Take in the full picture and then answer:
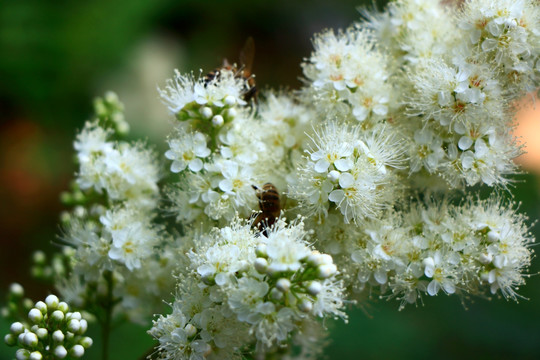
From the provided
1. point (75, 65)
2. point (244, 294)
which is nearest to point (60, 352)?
point (244, 294)

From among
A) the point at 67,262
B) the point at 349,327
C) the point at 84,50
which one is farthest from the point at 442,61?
the point at 84,50

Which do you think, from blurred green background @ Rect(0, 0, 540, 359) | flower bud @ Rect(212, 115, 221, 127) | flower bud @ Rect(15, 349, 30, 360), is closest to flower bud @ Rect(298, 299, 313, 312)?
flower bud @ Rect(212, 115, 221, 127)

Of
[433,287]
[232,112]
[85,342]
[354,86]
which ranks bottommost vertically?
[85,342]

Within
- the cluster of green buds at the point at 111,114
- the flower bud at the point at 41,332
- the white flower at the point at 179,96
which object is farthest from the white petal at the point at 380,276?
the cluster of green buds at the point at 111,114

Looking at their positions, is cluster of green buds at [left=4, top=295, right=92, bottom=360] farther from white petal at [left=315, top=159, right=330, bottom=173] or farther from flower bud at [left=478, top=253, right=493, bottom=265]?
flower bud at [left=478, top=253, right=493, bottom=265]

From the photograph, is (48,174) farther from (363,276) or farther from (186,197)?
(363,276)

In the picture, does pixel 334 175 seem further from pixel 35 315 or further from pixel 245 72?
pixel 35 315
